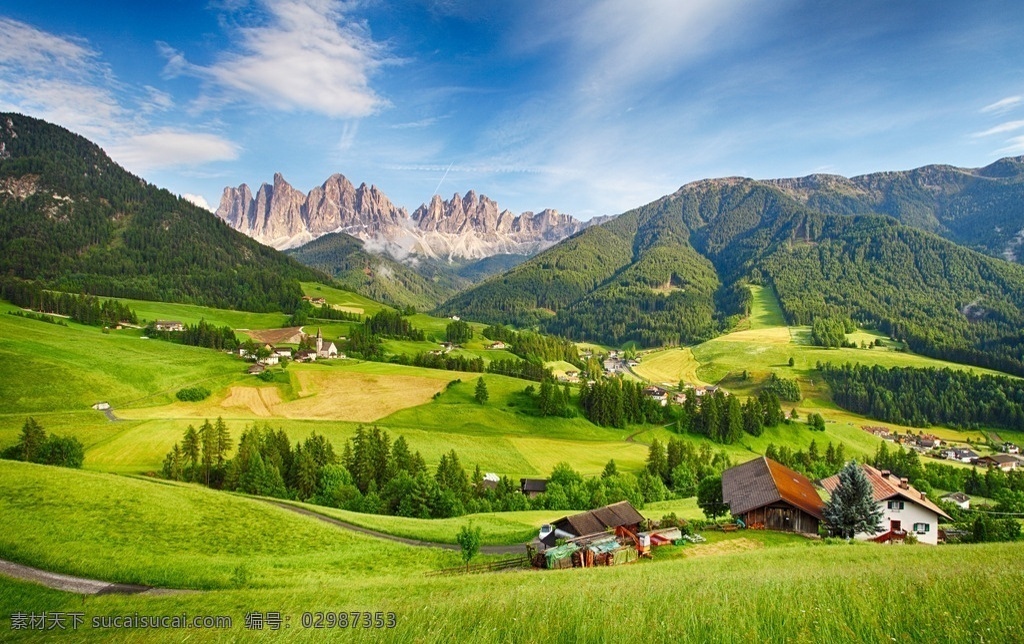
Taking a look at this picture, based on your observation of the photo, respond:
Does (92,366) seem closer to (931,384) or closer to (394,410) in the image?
(394,410)

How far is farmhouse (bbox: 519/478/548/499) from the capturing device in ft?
250

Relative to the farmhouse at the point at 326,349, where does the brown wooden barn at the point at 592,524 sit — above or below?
below

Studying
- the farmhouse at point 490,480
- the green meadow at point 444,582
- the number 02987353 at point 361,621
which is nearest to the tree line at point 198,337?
the farmhouse at point 490,480

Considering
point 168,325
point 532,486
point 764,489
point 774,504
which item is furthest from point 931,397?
point 168,325

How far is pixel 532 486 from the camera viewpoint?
77.7 meters

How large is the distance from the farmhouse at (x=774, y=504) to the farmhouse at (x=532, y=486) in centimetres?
3144

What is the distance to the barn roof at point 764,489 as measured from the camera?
44656 mm

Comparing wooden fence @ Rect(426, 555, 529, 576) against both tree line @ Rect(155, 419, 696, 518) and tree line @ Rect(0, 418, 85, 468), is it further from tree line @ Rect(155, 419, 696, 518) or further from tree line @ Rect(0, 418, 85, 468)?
tree line @ Rect(0, 418, 85, 468)

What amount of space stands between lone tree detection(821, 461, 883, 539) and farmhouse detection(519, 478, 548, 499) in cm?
4131

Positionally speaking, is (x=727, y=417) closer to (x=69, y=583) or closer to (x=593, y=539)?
(x=593, y=539)

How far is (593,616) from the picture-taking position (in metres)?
7.23

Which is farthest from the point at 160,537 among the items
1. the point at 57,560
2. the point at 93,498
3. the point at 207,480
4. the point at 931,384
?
the point at 931,384

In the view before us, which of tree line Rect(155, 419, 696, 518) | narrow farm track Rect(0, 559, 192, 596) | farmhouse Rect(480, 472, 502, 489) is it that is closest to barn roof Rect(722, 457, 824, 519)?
tree line Rect(155, 419, 696, 518)

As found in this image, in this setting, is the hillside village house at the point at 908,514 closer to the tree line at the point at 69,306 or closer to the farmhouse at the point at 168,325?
the farmhouse at the point at 168,325
